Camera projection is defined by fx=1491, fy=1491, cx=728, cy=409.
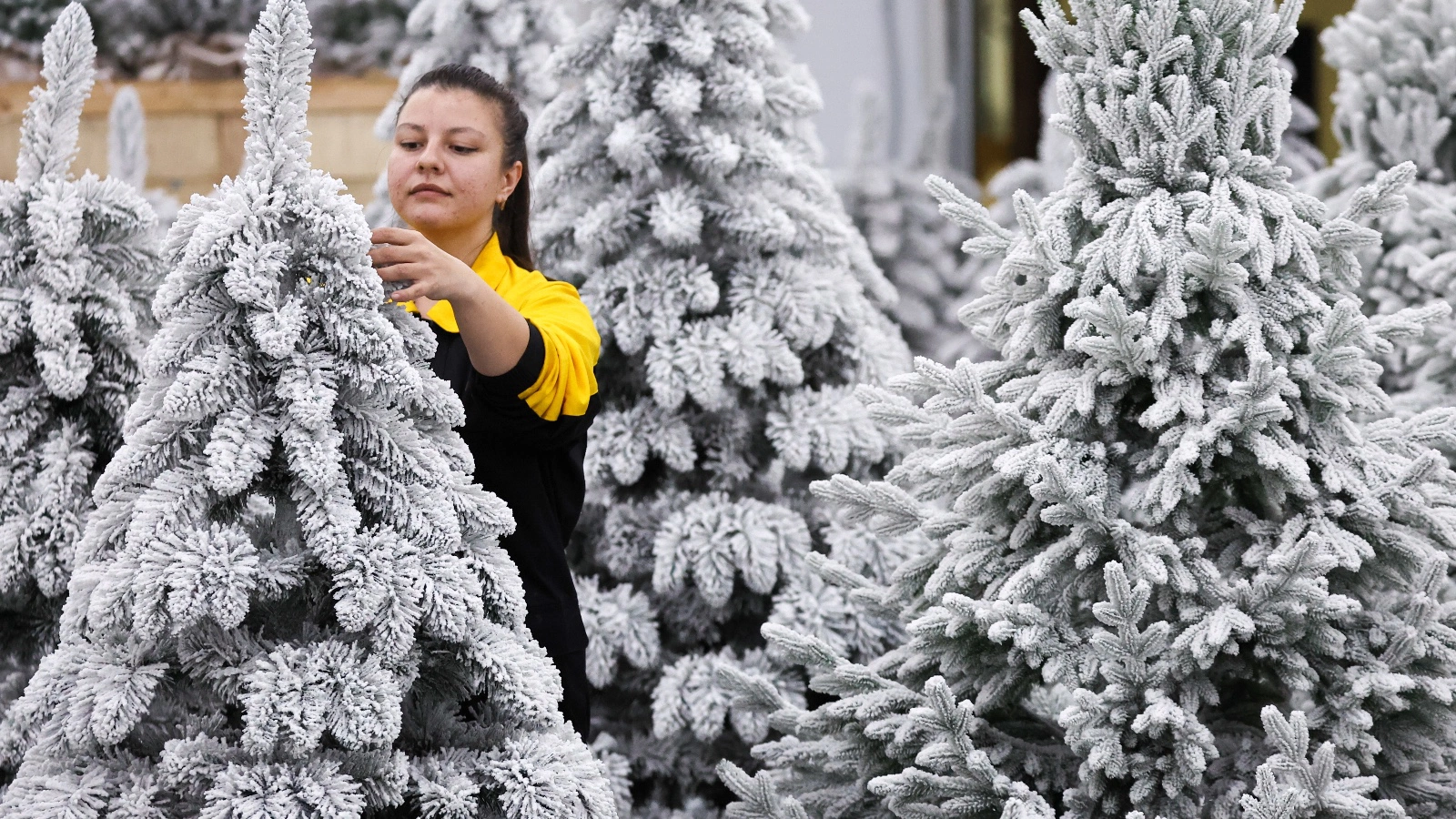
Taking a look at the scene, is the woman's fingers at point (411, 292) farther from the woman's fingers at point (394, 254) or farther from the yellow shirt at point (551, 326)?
the yellow shirt at point (551, 326)

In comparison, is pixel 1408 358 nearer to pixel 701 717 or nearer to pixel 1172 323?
pixel 1172 323

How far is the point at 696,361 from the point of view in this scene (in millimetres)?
3891

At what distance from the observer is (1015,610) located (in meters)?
2.82

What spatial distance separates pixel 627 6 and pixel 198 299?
2195 mm

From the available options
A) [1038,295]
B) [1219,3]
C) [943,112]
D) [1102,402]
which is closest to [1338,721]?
[1102,402]

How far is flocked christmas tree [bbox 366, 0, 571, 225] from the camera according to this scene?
17.4 feet

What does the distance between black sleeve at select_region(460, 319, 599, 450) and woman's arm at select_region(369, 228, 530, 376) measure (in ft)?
0.08

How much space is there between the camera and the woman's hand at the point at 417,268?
2322mm

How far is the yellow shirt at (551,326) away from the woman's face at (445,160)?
0.11 metres

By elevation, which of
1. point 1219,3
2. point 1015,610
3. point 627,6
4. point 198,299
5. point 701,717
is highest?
point 627,6

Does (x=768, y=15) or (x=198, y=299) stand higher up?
(x=768, y=15)

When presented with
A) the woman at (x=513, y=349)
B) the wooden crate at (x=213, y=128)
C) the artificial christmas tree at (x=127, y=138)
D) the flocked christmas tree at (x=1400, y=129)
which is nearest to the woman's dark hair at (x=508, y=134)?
the woman at (x=513, y=349)

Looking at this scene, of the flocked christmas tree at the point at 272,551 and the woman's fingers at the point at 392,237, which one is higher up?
the woman's fingers at the point at 392,237

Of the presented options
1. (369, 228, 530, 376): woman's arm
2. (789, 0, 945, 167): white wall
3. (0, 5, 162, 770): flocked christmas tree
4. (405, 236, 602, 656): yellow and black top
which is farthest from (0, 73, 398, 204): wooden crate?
(369, 228, 530, 376): woman's arm
